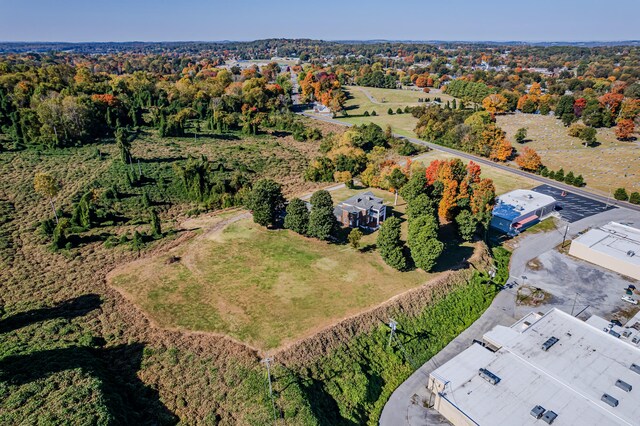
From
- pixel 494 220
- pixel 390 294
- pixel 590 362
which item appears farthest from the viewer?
pixel 494 220

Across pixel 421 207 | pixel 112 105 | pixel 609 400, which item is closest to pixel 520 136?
pixel 421 207

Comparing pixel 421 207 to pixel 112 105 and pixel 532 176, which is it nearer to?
pixel 532 176

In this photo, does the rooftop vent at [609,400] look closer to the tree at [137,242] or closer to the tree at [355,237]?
the tree at [355,237]

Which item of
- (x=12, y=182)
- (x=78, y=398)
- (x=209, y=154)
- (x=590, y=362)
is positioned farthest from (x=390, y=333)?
(x=12, y=182)

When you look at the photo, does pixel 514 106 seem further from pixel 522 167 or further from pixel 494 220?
pixel 494 220

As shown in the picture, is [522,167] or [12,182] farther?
[522,167]

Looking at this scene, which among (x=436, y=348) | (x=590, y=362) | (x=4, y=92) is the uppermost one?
(x=4, y=92)

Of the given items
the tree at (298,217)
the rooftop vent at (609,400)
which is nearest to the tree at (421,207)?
the tree at (298,217)

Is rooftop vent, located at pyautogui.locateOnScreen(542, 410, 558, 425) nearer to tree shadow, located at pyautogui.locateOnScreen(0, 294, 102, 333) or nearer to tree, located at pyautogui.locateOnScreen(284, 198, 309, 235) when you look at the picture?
tree, located at pyautogui.locateOnScreen(284, 198, 309, 235)
